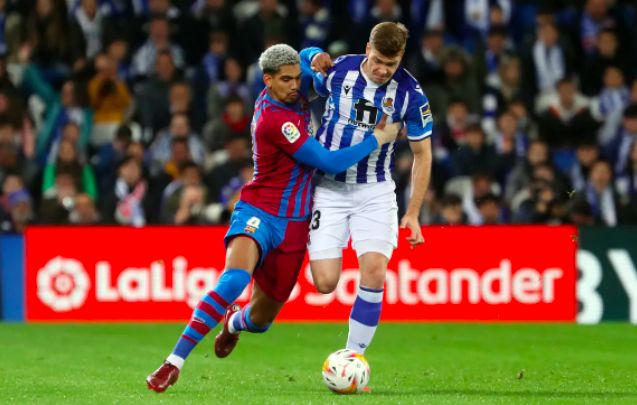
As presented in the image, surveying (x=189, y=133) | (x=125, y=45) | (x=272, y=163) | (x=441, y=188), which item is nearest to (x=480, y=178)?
(x=441, y=188)

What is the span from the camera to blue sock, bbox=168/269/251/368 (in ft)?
28.0

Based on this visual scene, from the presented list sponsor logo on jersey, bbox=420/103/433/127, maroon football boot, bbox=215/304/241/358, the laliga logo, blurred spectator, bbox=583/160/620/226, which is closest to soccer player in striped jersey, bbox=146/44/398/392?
sponsor logo on jersey, bbox=420/103/433/127

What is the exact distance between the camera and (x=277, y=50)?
888cm

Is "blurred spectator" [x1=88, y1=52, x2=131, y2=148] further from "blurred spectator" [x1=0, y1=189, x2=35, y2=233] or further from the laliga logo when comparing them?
the laliga logo

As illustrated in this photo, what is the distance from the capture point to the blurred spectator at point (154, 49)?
1836 cm

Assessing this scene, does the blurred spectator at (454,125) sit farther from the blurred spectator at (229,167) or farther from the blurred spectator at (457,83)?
the blurred spectator at (229,167)

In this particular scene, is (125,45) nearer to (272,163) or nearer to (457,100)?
(457,100)

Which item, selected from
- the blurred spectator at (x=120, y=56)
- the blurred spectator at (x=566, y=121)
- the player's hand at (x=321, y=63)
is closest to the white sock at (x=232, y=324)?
the player's hand at (x=321, y=63)

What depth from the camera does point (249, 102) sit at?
17.9 meters

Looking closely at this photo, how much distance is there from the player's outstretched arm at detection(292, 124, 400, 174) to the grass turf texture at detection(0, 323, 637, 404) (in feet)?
4.62

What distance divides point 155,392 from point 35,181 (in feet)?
29.6

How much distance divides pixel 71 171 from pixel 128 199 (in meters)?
0.76

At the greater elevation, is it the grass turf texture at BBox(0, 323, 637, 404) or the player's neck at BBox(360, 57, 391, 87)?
the player's neck at BBox(360, 57, 391, 87)

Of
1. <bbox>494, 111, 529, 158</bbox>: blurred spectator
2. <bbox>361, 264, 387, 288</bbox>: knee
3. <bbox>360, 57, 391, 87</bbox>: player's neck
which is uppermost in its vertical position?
<bbox>360, 57, 391, 87</bbox>: player's neck
